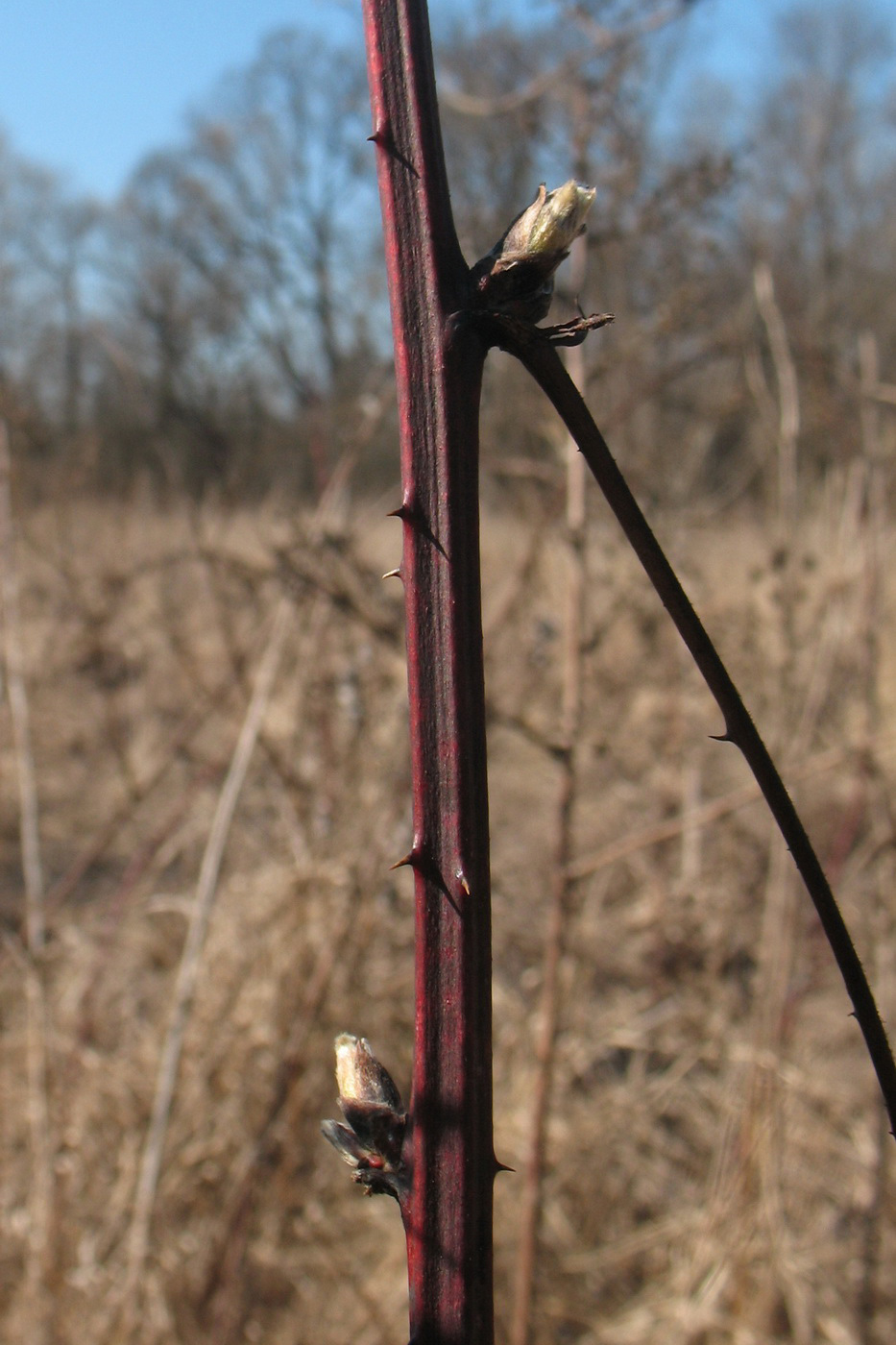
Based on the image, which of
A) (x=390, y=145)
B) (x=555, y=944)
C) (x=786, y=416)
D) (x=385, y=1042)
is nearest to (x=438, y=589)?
(x=390, y=145)

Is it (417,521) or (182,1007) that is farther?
(182,1007)

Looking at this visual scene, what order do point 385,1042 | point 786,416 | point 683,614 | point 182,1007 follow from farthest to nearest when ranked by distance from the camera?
point 385,1042
point 786,416
point 182,1007
point 683,614

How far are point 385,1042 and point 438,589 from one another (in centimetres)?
195

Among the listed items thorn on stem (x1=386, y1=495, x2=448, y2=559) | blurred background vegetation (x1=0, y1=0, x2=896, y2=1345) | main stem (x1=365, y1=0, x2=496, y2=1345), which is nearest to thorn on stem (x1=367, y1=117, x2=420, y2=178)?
main stem (x1=365, y1=0, x2=496, y2=1345)

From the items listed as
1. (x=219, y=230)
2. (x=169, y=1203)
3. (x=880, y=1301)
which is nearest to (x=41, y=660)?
(x=169, y=1203)

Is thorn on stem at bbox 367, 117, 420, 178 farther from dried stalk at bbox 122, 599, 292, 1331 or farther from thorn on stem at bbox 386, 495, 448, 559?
dried stalk at bbox 122, 599, 292, 1331

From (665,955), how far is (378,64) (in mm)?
2921

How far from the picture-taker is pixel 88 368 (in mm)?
10898

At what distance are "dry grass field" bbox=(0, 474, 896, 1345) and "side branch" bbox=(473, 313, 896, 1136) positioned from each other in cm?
98

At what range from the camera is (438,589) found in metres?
0.39

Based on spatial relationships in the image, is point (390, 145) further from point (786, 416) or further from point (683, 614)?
point (786, 416)

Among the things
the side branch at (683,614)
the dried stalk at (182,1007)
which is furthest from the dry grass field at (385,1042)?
the side branch at (683,614)

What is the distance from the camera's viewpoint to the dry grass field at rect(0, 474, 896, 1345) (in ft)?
5.50

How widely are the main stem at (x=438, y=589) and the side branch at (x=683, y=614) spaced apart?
0.08 ft
